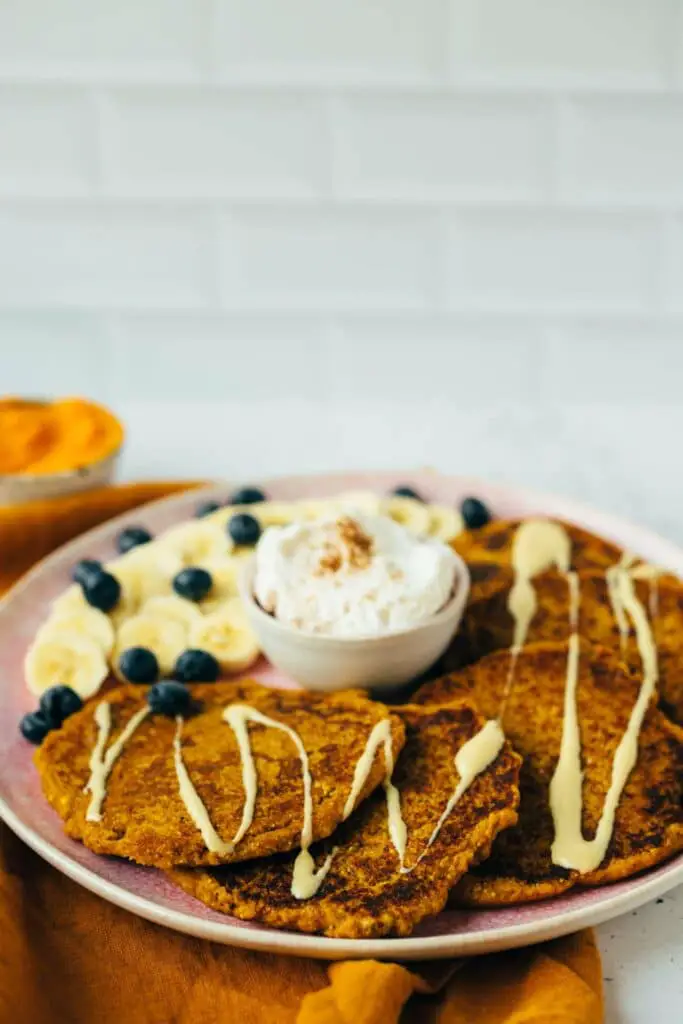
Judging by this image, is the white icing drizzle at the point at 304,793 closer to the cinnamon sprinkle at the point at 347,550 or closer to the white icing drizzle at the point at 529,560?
the cinnamon sprinkle at the point at 347,550

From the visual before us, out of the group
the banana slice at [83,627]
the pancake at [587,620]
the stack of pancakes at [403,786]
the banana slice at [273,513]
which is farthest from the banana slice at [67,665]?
the pancake at [587,620]

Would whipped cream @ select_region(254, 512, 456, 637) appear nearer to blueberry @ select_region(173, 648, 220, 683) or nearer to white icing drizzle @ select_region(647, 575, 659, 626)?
blueberry @ select_region(173, 648, 220, 683)

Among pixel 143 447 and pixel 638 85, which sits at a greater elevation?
pixel 638 85

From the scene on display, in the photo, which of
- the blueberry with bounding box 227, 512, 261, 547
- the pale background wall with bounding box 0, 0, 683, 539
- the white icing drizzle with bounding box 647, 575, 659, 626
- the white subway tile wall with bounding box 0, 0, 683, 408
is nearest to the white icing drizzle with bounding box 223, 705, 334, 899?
the blueberry with bounding box 227, 512, 261, 547

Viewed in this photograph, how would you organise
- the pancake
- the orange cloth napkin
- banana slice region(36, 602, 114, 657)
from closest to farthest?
the orange cloth napkin, the pancake, banana slice region(36, 602, 114, 657)

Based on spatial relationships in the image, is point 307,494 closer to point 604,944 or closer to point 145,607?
point 145,607

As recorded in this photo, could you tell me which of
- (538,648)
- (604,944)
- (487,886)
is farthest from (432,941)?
(538,648)
